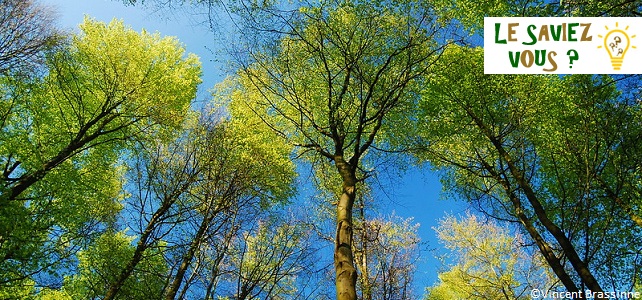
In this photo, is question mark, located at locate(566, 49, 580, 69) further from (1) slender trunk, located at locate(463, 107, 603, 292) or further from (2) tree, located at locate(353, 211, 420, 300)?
(2) tree, located at locate(353, 211, 420, 300)

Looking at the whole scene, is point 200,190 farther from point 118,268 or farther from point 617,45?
point 617,45

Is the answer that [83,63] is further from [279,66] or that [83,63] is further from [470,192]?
[470,192]

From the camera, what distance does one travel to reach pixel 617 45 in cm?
665

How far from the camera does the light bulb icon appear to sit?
6.38 meters

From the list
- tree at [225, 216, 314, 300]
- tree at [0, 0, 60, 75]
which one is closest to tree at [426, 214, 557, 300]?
tree at [225, 216, 314, 300]

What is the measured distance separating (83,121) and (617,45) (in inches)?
479

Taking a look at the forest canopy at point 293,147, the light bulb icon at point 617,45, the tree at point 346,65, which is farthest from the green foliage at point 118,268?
the light bulb icon at point 617,45

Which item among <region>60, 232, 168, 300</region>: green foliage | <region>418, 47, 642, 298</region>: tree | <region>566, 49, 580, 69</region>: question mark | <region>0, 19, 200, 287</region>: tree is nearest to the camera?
<region>566, 49, 580, 69</region>: question mark

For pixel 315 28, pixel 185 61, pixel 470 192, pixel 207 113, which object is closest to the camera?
pixel 315 28

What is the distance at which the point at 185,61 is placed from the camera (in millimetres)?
14797

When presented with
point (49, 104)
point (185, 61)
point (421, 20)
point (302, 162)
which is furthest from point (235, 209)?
point (185, 61)

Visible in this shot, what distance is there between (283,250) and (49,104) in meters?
8.21

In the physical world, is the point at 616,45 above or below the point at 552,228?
above

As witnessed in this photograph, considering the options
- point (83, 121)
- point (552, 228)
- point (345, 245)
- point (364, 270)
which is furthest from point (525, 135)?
point (83, 121)
